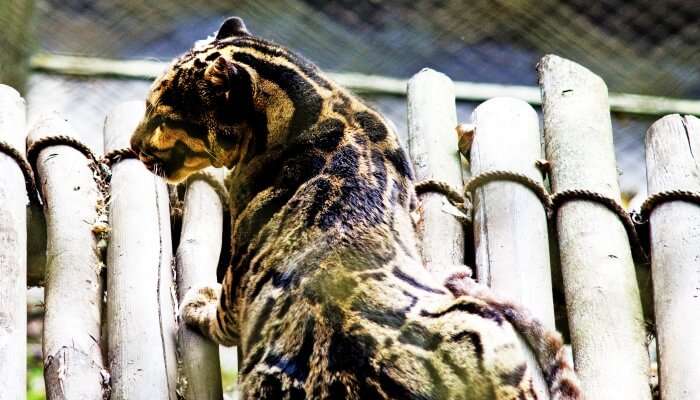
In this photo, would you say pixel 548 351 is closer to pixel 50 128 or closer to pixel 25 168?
pixel 25 168

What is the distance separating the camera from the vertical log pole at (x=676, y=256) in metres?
4.09

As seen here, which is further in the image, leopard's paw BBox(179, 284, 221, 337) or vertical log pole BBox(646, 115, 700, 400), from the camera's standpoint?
leopard's paw BBox(179, 284, 221, 337)

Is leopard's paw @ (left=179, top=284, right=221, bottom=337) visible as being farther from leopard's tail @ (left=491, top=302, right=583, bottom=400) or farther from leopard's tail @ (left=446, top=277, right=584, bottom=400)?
leopard's tail @ (left=491, top=302, right=583, bottom=400)

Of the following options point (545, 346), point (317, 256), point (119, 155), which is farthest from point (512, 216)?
point (119, 155)

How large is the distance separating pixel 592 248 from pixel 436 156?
97 cm

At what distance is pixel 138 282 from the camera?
14.7ft

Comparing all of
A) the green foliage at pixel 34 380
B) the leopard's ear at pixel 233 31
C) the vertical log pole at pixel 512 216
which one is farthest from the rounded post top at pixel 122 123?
the green foliage at pixel 34 380

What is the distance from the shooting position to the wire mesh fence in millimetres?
1528

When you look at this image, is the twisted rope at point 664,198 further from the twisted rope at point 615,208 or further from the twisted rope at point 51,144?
the twisted rope at point 51,144

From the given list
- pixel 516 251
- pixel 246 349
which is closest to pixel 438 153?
pixel 516 251

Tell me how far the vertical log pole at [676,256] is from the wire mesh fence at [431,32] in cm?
264

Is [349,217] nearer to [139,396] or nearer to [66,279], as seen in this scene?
[139,396]

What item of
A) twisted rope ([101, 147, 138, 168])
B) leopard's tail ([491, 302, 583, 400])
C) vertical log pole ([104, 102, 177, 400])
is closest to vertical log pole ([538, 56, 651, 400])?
leopard's tail ([491, 302, 583, 400])

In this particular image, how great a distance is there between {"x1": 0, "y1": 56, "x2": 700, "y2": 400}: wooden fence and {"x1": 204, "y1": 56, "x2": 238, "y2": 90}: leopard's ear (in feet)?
2.35
